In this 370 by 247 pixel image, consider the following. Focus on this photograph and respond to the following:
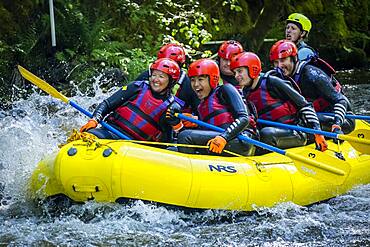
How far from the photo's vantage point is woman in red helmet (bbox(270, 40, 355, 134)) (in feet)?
22.0

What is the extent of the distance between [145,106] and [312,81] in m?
1.95

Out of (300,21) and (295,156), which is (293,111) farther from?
(300,21)

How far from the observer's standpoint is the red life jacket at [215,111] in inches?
235

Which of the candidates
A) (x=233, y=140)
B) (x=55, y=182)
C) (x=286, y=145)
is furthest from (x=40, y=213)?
(x=286, y=145)

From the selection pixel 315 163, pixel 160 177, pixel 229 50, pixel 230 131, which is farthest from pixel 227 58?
pixel 160 177

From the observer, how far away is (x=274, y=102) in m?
6.40

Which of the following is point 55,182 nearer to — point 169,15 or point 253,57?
point 253,57

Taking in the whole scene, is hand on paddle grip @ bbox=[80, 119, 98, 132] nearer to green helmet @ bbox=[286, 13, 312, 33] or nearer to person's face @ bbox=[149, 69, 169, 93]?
person's face @ bbox=[149, 69, 169, 93]

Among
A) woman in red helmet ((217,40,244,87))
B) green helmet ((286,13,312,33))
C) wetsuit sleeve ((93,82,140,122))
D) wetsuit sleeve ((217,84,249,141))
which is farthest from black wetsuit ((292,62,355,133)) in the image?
wetsuit sleeve ((93,82,140,122))

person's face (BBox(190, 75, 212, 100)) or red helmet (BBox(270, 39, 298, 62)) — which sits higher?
red helmet (BBox(270, 39, 298, 62))

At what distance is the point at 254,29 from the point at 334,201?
23.7 feet

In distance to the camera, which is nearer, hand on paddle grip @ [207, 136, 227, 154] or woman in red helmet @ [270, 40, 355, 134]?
hand on paddle grip @ [207, 136, 227, 154]

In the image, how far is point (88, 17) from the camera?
33.4 ft

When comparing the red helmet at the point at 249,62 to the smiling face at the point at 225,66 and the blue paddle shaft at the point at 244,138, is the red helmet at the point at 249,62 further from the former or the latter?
the smiling face at the point at 225,66
